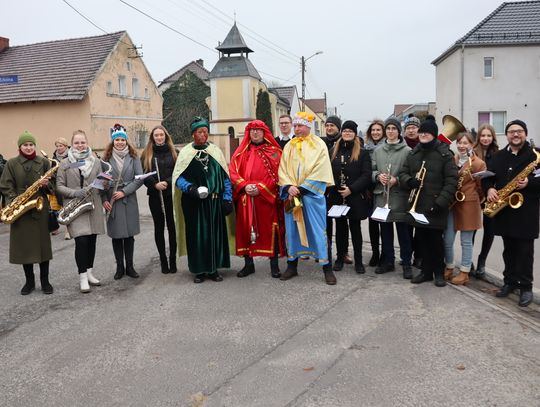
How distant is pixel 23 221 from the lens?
6.22 meters

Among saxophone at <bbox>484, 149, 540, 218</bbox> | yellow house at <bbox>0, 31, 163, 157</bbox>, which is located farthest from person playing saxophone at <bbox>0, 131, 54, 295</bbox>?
yellow house at <bbox>0, 31, 163, 157</bbox>

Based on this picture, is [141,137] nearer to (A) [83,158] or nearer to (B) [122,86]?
(B) [122,86]

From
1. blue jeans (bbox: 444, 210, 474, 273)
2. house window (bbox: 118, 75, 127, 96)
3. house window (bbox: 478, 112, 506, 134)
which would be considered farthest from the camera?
house window (bbox: 478, 112, 506, 134)

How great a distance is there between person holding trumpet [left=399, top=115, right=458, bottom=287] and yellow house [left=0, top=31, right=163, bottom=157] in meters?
20.2

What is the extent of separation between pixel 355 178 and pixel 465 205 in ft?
4.60

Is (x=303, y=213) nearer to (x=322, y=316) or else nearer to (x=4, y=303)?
(x=322, y=316)

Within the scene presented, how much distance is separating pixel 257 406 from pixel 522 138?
399cm

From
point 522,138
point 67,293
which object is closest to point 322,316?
point 522,138

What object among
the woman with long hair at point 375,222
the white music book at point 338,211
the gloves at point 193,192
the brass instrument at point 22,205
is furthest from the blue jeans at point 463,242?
the brass instrument at point 22,205

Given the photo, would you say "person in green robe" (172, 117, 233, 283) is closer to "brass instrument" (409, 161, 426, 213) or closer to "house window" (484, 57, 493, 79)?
"brass instrument" (409, 161, 426, 213)

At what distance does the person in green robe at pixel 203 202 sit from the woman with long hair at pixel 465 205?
2.78 metres

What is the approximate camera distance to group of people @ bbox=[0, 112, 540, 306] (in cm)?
621

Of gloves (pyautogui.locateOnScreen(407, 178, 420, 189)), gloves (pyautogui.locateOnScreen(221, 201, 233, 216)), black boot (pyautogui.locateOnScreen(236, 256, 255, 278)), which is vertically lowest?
black boot (pyautogui.locateOnScreen(236, 256, 255, 278))

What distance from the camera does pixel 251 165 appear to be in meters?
6.82
